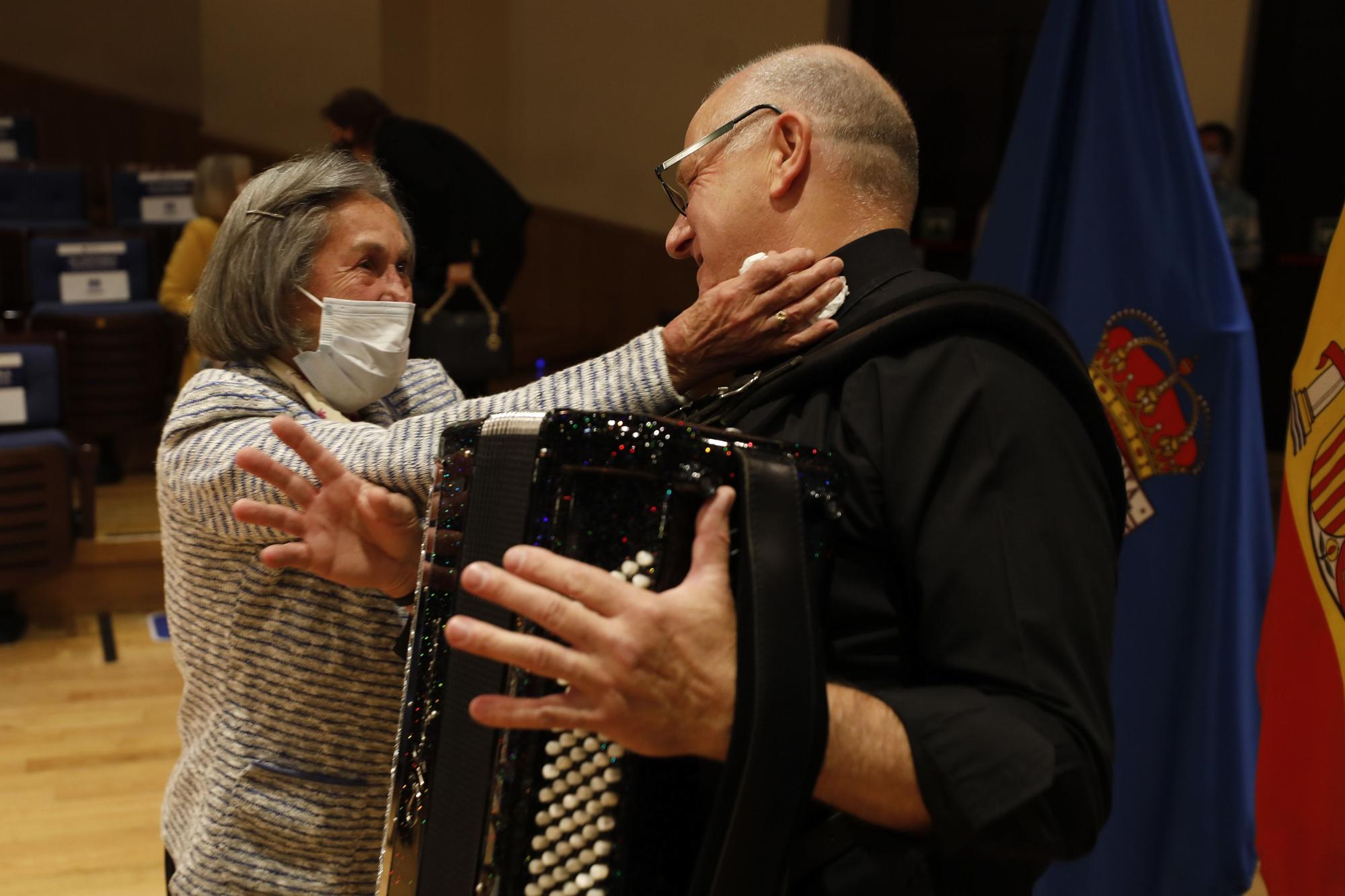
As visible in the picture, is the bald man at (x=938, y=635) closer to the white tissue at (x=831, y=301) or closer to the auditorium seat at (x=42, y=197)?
the white tissue at (x=831, y=301)

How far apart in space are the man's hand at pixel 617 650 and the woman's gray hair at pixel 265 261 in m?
0.92

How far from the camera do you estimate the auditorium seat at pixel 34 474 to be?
423cm

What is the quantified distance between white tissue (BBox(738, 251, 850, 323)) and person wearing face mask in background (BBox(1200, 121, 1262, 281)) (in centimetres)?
551

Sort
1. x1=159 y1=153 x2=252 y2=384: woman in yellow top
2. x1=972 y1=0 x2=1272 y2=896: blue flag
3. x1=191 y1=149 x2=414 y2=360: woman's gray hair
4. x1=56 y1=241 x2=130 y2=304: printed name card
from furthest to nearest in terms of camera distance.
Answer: x1=56 y1=241 x2=130 y2=304: printed name card
x1=159 y1=153 x2=252 y2=384: woman in yellow top
x1=972 y1=0 x2=1272 y2=896: blue flag
x1=191 y1=149 x2=414 y2=360: woman's gray hair

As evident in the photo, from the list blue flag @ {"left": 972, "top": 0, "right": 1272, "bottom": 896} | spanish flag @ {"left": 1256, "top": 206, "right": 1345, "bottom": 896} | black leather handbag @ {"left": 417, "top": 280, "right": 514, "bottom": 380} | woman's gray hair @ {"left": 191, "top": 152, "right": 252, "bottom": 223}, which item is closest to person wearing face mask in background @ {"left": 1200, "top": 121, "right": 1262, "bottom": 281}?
black leather handbag @ {"left": 417, "top": 280, "right": 514, "bottom": 380}

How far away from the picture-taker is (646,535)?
1.01 metres

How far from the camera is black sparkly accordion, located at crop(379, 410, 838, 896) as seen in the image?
0.96 meters

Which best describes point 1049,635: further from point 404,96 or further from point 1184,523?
point 404,96

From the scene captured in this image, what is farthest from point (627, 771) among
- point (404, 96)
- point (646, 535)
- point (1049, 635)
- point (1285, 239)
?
point (404, 96)

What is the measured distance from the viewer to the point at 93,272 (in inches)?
230

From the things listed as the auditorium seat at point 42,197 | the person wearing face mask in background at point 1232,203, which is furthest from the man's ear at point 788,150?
the auditorium seat at point 42,197

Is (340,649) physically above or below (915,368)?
below

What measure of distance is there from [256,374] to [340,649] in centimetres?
40

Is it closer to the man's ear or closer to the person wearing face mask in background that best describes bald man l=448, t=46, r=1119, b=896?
the man's ear
